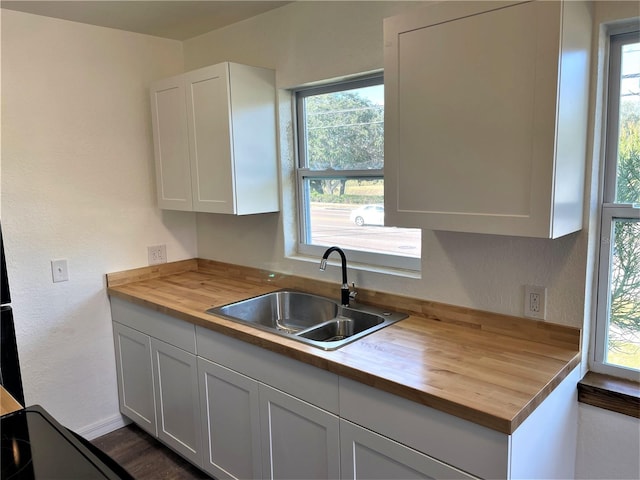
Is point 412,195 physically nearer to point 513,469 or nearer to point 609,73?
point 609,73

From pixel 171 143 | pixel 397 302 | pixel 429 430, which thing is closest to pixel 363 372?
pixel 429 430

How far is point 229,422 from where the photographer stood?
2.11m

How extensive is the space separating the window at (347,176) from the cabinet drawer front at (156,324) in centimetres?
77

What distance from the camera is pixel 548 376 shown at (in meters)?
1.43

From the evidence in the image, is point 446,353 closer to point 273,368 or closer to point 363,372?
point 363,372

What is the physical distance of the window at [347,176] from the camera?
2.23m

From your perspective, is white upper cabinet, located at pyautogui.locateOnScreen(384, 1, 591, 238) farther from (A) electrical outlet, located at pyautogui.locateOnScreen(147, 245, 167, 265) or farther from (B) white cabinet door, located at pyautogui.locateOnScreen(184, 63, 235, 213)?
(A) electrical outlet, located at pyautogui.locateOnScreen(147, 245, 167, 265)

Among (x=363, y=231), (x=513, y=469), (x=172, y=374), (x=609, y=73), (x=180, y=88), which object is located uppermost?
(x=180, y=88)

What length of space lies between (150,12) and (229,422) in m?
2.07

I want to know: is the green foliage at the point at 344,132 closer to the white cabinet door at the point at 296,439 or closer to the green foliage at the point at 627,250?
the green foliage at the point at 627,250

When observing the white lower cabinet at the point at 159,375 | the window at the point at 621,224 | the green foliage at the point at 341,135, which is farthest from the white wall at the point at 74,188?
the window at the point at 621,224

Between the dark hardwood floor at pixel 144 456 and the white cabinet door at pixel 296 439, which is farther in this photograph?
the dark hardwood floor at pixel 144 456

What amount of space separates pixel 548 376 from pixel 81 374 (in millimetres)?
2470

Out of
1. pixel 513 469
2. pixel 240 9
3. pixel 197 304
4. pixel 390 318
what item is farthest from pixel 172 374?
pixel 240 9
